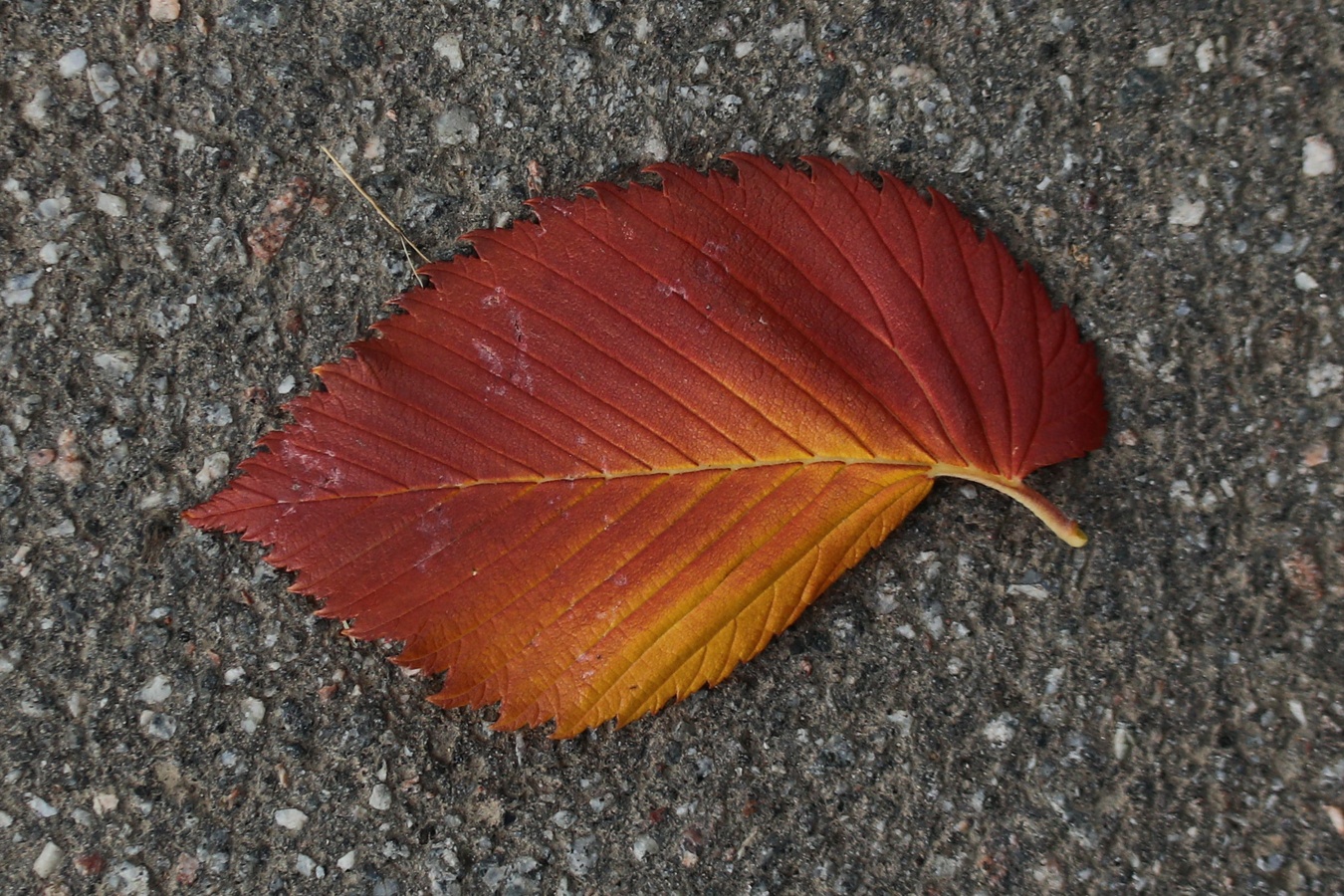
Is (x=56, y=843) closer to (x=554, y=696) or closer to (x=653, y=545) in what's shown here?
(x=554, y=696)

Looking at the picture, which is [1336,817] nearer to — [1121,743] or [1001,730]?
[1121,743]

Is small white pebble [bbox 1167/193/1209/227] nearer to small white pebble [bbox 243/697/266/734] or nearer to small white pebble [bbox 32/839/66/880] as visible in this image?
small white pebble [bbox 243/697/266/734]

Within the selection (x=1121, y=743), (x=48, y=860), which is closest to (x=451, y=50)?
(x=48, y=860)

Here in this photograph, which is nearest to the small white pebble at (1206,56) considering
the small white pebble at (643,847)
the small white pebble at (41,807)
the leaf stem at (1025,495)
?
the leaf stem at (1025,495)

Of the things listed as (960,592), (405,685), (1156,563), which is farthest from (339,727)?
(1156,563)

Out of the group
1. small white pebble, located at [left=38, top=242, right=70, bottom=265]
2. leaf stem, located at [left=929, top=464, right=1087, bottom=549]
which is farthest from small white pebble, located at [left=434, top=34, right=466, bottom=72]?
leaf stem, located at [left=929, top=464, right=1087, bottom=549]
